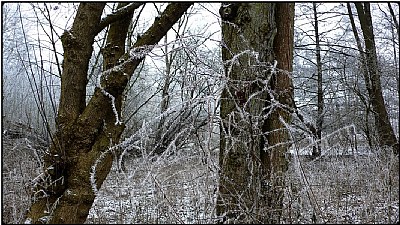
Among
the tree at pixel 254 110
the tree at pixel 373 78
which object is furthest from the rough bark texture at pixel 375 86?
the tree at pixel 254 110

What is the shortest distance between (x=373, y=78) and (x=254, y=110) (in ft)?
13.4

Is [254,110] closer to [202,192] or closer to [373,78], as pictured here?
[202,192]

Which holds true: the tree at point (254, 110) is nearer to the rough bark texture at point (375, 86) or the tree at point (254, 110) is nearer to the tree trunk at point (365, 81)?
the rough bark texture at point (375, 86)

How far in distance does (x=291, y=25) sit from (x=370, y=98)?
3.16 metres

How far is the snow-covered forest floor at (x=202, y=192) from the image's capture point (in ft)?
8.23

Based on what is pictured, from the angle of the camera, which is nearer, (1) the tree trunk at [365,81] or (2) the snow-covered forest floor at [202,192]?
(2) the snow-covered forest floor at [202,192]

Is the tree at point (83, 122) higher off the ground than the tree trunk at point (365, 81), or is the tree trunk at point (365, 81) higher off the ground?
Result: the tree trunk at point (365, 81)

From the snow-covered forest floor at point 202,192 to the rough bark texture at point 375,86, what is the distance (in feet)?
→ 1.32

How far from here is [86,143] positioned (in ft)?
9.71

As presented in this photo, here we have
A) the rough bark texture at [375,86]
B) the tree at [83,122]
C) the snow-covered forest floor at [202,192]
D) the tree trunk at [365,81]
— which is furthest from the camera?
the tree trunk at [365,81]

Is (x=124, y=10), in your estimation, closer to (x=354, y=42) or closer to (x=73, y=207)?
(x=73, y=207)

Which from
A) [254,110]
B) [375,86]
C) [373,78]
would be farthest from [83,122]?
[373,78]

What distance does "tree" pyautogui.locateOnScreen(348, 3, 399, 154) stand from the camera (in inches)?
177

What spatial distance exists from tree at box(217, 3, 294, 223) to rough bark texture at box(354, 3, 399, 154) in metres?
1.01
